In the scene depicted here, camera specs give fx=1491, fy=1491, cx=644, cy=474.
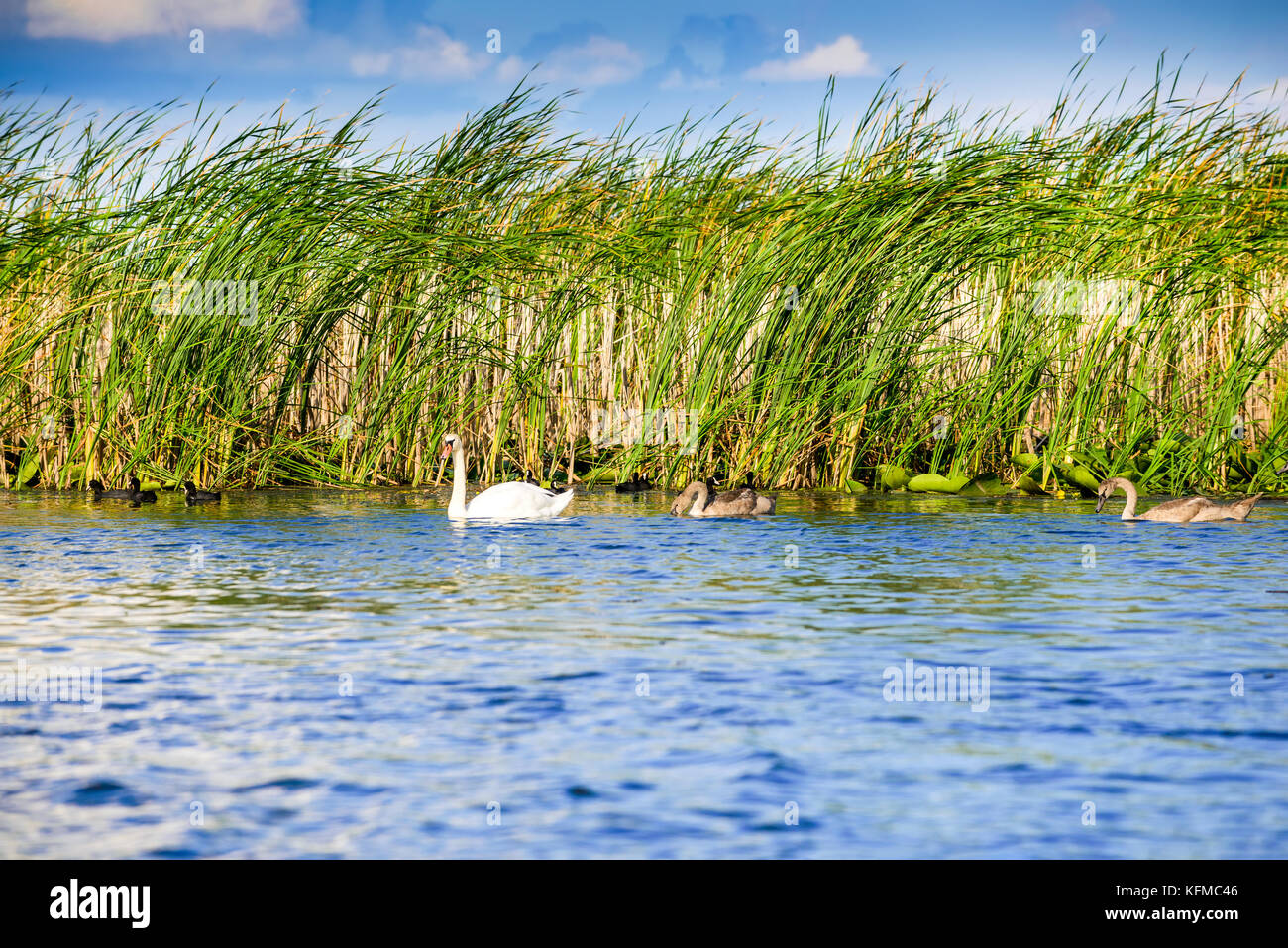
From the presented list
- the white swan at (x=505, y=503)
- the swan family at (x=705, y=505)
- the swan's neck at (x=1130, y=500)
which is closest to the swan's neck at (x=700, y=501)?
the swan family at (x=705, y=505)

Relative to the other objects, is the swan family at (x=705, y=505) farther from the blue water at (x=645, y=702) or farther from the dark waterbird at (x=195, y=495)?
the dark waterbird at (x=195, y=495)

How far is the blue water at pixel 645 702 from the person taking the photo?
3.96 meters

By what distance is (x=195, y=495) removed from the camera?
469 inches

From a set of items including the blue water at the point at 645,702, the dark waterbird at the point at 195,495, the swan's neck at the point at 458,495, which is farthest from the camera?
the dark waterbird at the point at 195,495

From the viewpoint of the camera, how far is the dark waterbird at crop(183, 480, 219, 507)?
1190cm

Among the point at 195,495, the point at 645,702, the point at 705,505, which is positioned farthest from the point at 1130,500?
the point at 195,495

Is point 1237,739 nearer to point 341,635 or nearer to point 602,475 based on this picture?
point 341,635

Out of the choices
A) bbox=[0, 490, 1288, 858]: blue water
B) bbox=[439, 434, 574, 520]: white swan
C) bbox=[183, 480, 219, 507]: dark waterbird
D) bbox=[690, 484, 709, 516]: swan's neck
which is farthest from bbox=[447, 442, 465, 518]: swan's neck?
bbox=[183, 480, 219, 507]: dark waterbird

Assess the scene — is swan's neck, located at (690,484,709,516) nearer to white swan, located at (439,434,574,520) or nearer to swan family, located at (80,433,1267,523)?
swan family, located at (80,433,1267,523)

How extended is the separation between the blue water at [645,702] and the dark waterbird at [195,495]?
2460mm

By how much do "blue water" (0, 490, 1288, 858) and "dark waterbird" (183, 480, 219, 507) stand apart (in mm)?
2460
